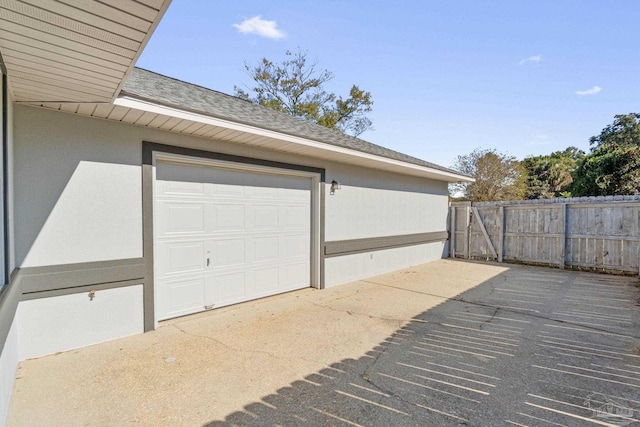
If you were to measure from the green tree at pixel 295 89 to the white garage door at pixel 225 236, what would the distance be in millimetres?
13793

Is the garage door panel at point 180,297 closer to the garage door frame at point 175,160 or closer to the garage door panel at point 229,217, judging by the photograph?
the garage door frame at point 175,160

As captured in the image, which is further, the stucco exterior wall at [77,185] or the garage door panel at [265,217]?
the garage door panel at [265,217]

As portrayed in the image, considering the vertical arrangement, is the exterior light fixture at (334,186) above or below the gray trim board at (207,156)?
below

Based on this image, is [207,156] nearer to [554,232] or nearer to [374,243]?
[374,243]

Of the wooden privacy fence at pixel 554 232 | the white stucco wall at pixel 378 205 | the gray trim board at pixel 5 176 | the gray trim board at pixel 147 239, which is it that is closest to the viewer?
the gray trim board at pixel 5 176

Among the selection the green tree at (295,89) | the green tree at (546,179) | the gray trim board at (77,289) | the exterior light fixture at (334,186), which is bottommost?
the gray trim board at (77,289)

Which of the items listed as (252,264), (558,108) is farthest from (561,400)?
(558,108)

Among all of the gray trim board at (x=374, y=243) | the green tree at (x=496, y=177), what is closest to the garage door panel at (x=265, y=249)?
the gray trim board at (x=374, y=243)

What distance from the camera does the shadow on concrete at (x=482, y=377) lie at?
7.76 ft

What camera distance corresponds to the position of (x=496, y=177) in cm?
1603

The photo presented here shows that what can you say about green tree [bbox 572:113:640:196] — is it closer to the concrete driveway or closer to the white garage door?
the concrete driveway

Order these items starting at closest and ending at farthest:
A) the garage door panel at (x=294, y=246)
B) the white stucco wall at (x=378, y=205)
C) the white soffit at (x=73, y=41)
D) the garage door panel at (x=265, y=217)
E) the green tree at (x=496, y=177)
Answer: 1. the white soffit at (x=73, y=41)
2. the garage door panel at (x=265, y=217)
3. the garage door panel at (x=294, y=246)
4. the white stucco wall at (x=378, y=205)
5. the green tree at (x=496, y=177)

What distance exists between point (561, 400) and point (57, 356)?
15.9ft

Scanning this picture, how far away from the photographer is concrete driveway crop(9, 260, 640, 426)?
2.40 meters
